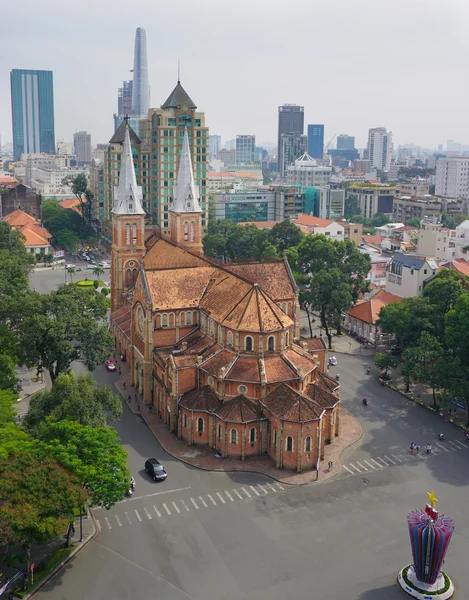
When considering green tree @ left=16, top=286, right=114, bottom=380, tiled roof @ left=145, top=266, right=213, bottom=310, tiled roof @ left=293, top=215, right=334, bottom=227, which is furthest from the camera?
tiled roof @ left=293, top=215, right=334, bottom=227

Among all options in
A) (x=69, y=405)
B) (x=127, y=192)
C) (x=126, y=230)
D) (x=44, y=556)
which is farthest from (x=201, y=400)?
(x=127, y=192)

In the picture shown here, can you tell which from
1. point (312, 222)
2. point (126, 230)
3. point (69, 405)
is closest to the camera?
point (69, 405)

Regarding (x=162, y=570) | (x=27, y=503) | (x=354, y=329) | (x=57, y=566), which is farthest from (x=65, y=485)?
(x=354, y=329)

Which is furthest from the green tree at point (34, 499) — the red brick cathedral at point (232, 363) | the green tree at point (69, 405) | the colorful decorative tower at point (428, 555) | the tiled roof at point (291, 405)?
the colorful decorative tower at point (428, 555)

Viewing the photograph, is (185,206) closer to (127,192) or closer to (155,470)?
(127,192)

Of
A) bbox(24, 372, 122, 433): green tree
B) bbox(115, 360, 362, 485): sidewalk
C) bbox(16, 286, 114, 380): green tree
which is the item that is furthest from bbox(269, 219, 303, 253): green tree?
bbox(24, 372, 122, 433): green tree

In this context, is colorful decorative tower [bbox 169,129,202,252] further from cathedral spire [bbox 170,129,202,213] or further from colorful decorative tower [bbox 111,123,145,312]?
colorful decorative tower [bbox 111,123,145,312]
